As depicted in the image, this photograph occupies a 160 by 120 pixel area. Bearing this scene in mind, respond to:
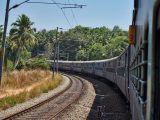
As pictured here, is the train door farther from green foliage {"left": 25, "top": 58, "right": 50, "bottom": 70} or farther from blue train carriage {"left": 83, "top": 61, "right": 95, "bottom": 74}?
green foliage {"left": 25, "top": 58, "right": 50, "bottom": 70}

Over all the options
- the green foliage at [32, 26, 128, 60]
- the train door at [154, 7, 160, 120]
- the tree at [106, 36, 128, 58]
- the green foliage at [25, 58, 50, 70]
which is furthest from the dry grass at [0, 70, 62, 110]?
the tree at [106, 36, 128, 58]

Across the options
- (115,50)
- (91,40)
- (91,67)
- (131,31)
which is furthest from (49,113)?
(91,40)

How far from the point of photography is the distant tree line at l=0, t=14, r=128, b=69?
7594 centimetres

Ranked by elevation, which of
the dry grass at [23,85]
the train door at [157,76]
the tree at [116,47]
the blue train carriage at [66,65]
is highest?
the tree at [116,47]

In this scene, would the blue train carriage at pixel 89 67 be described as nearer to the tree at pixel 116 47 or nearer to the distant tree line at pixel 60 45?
the distant tree line at pixel 60 45

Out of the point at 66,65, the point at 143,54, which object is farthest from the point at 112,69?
the point at 66,65

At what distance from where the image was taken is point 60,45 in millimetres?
142375

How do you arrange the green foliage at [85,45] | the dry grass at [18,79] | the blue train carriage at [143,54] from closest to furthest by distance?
1. the blue train carriage at [143,54]
2. the dry grass at [18,79]
3. the green foliage at [85,45]

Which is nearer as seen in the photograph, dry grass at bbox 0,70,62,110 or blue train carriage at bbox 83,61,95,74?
dry grass at bbox 0,70,62,110

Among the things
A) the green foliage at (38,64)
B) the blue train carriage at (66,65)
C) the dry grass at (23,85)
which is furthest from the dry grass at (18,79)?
the blue train carriage at (66,65)

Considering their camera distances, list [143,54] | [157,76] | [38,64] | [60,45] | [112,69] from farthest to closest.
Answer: [60,45], [38,64], [112,69], [143,54], [157,76]

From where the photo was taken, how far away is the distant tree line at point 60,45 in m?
75.9

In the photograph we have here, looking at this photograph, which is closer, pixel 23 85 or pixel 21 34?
pixel 23 85

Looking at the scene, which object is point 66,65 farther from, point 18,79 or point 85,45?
point 85,45
